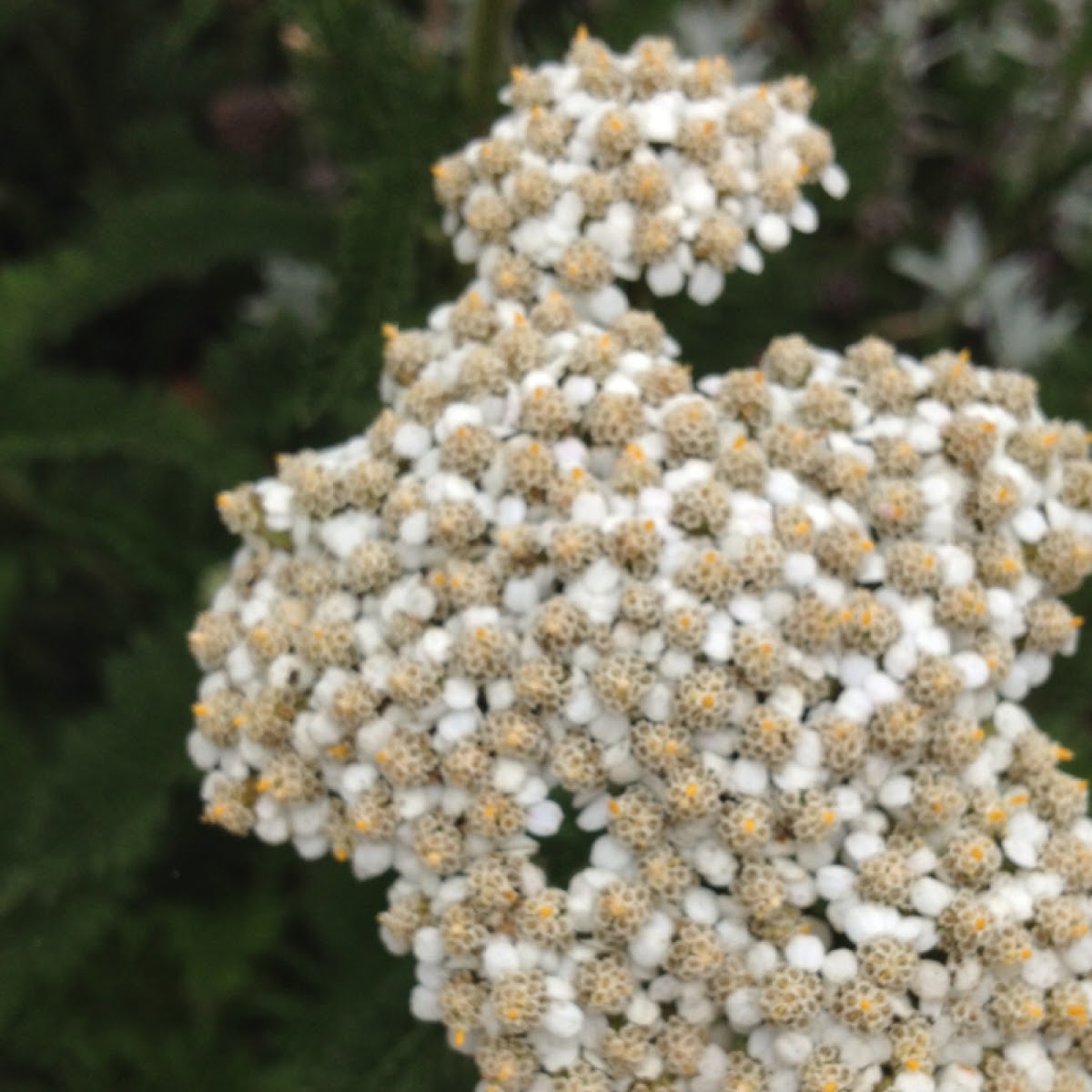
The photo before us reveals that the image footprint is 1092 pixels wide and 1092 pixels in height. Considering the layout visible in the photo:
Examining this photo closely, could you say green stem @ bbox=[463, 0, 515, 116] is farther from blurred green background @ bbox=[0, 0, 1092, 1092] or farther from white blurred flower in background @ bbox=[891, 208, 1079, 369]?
white blurred flower in background @ bbox=[891, 208, 1079, 369]

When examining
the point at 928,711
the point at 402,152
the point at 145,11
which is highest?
the point at 145,11

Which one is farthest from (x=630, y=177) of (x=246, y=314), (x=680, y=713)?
(x=246, y=314)

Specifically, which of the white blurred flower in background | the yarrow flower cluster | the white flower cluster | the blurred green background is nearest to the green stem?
the blurred green background

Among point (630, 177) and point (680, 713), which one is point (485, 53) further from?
point (680, 713)

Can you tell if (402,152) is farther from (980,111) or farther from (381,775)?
(980,111)

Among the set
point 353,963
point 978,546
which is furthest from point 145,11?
point 978,546

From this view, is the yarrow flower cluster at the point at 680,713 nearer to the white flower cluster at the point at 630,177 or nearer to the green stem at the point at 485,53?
the white flower cluster at the point at 630,177
